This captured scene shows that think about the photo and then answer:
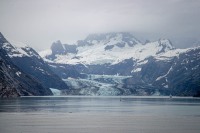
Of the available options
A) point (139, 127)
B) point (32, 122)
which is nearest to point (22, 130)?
point (32, 122)

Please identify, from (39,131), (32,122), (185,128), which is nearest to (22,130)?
(39,131)

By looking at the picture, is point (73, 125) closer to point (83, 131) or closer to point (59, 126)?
point (59, 126)

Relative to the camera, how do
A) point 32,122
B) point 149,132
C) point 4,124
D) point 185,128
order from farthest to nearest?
point 32,122, point 4,124, point 185,128, point 149,132

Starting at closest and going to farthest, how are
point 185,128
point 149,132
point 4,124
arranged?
point 149,132
point 185,128
point 4,124

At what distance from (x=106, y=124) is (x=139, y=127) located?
13.5 m

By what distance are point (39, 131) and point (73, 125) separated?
19.6 meters

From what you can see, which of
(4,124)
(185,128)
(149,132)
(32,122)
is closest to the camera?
(149,132)

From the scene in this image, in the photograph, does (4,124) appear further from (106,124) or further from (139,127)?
(139,127)

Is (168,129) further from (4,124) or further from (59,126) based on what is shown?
(4,124)

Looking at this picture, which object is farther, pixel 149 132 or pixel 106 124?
pixel 106 124

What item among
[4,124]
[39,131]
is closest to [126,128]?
[39,131]

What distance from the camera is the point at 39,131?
12319 cm

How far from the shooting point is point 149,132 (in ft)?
396

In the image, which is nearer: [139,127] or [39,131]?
[39,131]
